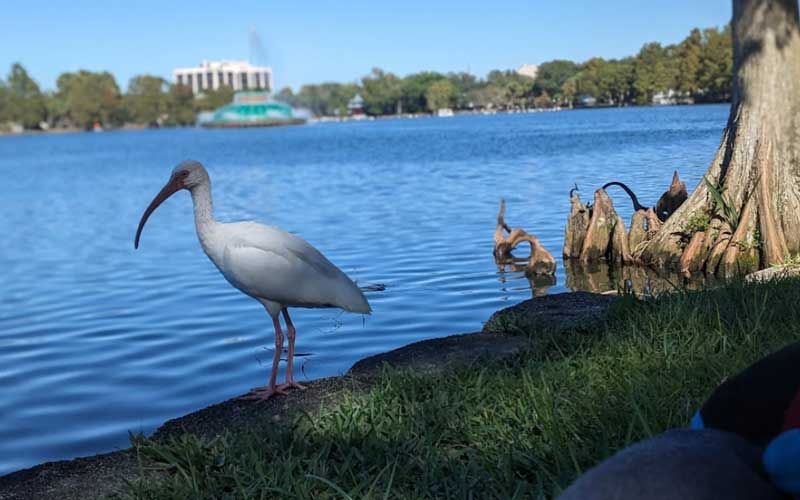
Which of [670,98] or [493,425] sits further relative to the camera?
[670,98]

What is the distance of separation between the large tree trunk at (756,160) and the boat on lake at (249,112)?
17298cm

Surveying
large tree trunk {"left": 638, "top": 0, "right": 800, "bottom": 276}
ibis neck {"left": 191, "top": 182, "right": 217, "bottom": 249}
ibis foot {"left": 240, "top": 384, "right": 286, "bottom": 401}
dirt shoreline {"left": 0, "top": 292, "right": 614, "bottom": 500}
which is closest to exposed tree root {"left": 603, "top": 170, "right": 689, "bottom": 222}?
large tree trunk {"left": 638, "top": 0, "right": 800, "bottom": 276}

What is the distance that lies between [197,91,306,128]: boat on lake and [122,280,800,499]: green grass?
586 ft

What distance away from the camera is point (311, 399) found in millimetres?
5934

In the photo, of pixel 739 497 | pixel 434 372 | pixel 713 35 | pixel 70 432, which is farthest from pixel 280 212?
pixel 713 35

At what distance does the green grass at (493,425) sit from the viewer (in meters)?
4.14

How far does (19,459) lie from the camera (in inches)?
281

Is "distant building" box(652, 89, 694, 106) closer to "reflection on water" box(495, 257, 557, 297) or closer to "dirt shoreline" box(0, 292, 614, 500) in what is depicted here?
"reflection on water" box(495, 257, 557, 297)

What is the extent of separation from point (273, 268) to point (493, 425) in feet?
8.06

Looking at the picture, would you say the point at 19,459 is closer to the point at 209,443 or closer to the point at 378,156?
the point at 209,443

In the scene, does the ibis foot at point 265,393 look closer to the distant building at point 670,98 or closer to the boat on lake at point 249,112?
the distant building at point 670,98

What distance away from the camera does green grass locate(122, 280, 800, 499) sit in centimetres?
414

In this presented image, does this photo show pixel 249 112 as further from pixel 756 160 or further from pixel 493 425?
pixel 493 425

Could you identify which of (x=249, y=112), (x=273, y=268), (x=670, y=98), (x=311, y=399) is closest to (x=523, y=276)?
(x=273, y=268)
